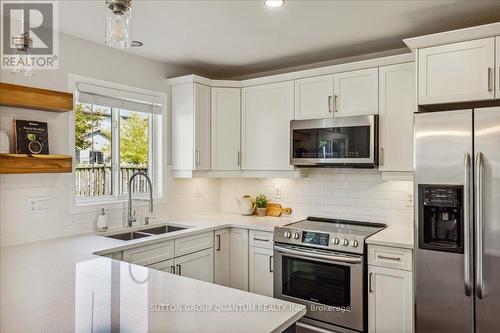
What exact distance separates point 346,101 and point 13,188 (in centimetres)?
266

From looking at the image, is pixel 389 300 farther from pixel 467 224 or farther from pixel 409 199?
pixel 409 199

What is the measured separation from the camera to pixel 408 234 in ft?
9.41

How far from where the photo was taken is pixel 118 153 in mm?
3283

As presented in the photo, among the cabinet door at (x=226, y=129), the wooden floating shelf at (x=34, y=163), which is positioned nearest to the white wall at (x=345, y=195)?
the cabinet door at (x=226, y=129)

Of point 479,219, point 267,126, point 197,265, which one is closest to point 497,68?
point 479,219

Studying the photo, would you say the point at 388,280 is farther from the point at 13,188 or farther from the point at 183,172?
the point at 13,188

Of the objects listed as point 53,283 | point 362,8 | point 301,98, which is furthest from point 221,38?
point 53,283

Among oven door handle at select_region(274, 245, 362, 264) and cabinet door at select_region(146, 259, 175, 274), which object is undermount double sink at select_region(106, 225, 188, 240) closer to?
cabinet door at select_region(146, 259, 175, 274)

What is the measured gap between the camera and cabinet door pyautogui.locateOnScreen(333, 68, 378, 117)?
3021mm

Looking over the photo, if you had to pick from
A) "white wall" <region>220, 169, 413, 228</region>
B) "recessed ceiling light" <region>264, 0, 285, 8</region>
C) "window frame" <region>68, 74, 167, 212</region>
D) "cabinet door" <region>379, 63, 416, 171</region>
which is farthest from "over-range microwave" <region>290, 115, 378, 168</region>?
"window frame" <region>68, 74, 167, 212</region>

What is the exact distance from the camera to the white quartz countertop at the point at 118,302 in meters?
1.22

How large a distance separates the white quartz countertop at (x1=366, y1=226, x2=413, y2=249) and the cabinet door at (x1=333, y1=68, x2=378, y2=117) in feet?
3.26

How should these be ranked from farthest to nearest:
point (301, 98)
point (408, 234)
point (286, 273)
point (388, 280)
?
point (301, 98) < point (286, 273) < point (408, 234) < point (388, 280)

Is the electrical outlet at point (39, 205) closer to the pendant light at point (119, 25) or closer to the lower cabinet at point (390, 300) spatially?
the pendant light at point (119, 25)
